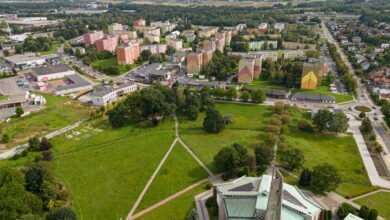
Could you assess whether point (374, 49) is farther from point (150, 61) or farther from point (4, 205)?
point (4, 205)

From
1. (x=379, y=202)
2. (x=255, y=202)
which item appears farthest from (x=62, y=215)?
(x=379, y=202)

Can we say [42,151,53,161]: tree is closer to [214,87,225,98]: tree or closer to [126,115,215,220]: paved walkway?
[126,115,215,220]: paved walkway

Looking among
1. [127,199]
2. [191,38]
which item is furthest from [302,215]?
[191,38]

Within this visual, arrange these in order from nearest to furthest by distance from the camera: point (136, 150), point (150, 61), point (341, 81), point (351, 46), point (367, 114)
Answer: point (136, 150), point (367, 114), point (341, 81), point (150, 61), point (351, 46)

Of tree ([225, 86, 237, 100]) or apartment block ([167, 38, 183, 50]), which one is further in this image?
apartment block ([167, 38, 183, 50])

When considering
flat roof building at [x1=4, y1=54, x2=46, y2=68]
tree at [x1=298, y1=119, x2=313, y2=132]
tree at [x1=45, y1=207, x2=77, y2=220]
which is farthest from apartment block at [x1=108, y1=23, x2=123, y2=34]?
tree at [x1=45, y1=207, x2=77, y2=220]

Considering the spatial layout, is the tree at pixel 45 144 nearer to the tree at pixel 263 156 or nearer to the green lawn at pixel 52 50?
the tree at pixel 263 156
